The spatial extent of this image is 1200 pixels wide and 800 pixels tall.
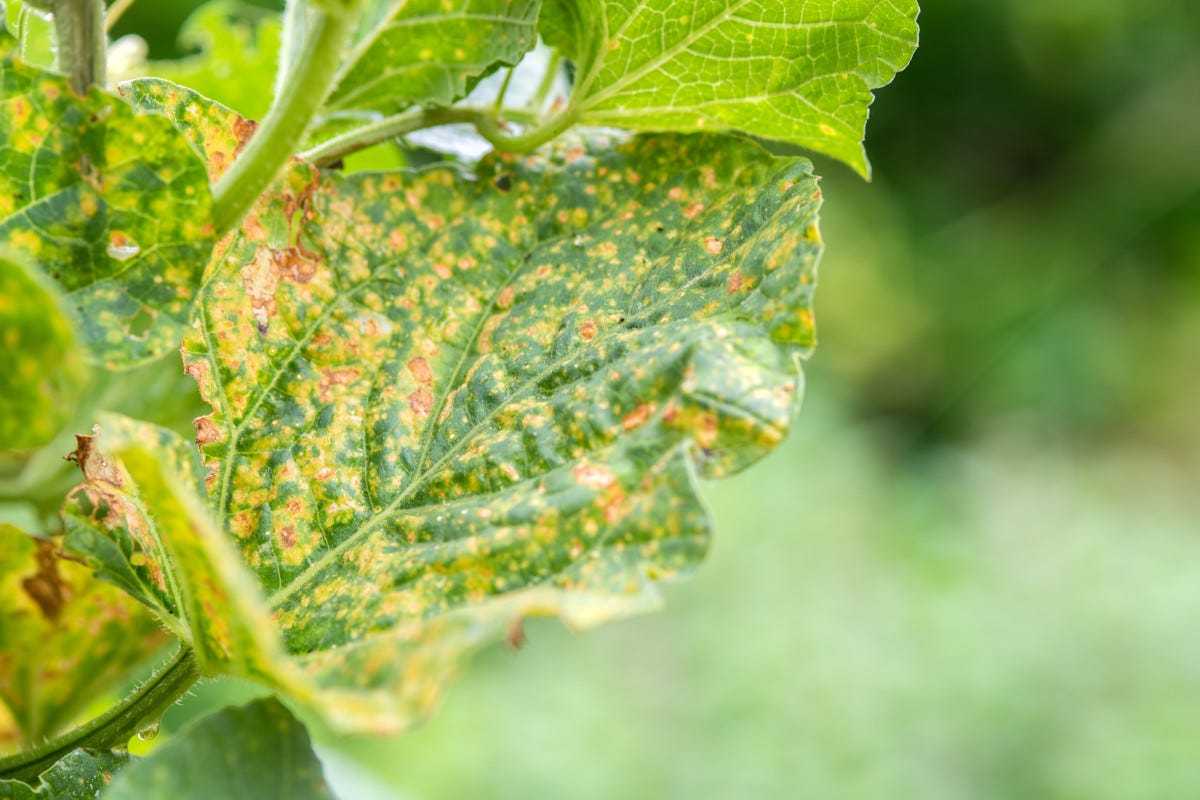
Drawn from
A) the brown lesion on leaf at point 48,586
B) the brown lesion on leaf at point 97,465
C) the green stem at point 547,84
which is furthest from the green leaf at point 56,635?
the green stem at point 547,84

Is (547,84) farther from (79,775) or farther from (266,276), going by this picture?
(79,775)

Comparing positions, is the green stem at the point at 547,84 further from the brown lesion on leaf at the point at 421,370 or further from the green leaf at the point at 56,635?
the green leaf at the point at 56,635

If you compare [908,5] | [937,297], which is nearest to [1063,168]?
[937,297]

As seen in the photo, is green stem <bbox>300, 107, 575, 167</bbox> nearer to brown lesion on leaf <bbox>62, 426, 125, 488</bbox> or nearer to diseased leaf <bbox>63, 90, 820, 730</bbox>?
diseased leaf <bbox>63, 90, 820, 730</bbox>

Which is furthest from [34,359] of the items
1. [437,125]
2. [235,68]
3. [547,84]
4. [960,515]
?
[960,515]

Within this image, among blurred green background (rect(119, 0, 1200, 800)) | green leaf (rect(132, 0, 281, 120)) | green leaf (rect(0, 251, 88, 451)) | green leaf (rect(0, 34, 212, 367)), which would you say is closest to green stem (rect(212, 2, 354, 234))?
green leaf (rect(0, 34, 212, 367))

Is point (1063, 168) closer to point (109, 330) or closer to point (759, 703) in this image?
point (759, 703)
